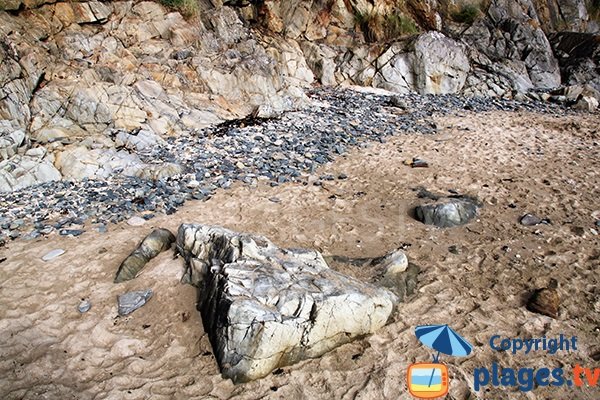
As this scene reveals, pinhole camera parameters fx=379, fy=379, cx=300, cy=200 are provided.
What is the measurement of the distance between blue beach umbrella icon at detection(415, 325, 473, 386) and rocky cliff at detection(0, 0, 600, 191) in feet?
24.5

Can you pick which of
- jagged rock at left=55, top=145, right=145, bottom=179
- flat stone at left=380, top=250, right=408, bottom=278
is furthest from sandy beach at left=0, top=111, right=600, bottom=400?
jagged rock at left=55, top=145, right=145, bottom=179

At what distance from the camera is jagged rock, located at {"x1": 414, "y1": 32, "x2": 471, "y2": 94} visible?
2050cm

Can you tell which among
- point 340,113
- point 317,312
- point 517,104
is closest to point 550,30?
point 517,104

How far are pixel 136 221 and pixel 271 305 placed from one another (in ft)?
14.4

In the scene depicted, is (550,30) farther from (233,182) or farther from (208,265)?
(208,265)

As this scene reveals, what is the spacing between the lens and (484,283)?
18.1 feet

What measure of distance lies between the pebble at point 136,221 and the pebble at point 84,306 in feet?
7.44

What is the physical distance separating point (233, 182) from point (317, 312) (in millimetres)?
5560

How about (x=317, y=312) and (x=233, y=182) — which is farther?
(x=233, y=182)

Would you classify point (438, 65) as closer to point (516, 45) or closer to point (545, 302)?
point (516, 45)

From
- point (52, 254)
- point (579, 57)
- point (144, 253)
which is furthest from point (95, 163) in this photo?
point (579, 57)

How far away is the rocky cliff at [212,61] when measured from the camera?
10.6 metres

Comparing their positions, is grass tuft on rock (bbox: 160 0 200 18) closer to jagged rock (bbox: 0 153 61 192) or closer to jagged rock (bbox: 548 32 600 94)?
jagged rock (bbox: 0 153 61 192)

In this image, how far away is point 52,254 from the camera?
6457 millimetres
